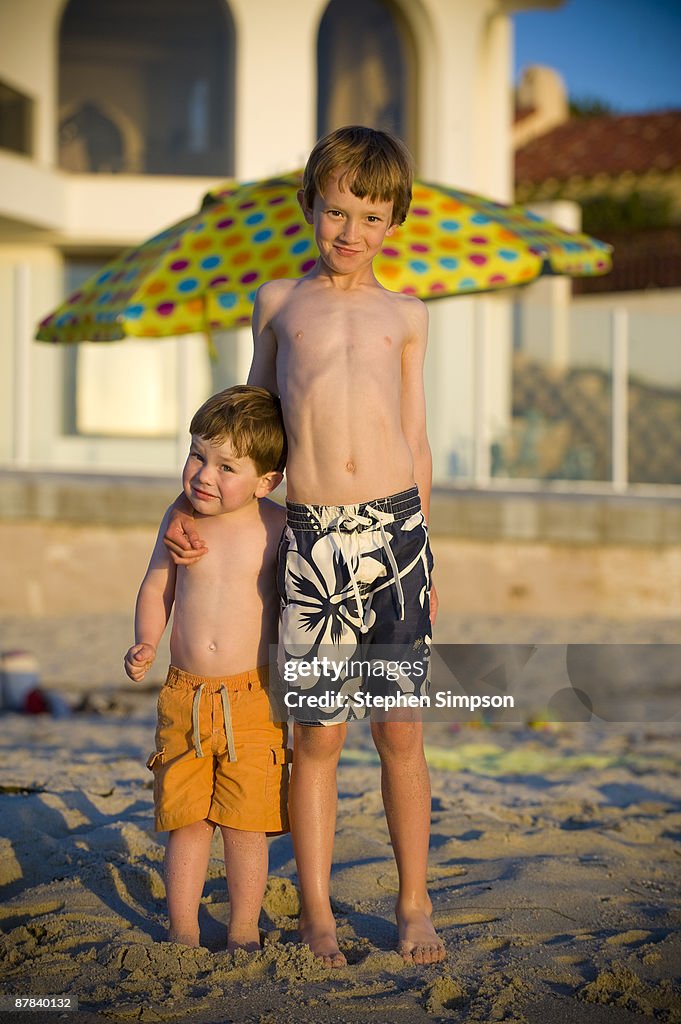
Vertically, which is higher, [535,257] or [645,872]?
[535,257]

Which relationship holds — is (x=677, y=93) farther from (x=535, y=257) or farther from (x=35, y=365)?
(x=535, y=257)

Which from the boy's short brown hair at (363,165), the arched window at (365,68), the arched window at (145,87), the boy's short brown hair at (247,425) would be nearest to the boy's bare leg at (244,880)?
the boy's short brown hair at (247,425)

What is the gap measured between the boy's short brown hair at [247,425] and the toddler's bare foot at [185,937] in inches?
45.6

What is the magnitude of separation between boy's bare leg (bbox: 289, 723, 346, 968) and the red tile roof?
2266 centimetres

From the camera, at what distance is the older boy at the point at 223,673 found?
3.17 metres

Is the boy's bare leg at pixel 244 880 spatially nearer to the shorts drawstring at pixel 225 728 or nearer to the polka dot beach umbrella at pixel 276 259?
the shorts drawstring at pixel 225 728

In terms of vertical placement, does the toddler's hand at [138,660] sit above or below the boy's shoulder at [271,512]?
below

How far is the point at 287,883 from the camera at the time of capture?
3654mm

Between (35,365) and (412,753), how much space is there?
9.14 metres

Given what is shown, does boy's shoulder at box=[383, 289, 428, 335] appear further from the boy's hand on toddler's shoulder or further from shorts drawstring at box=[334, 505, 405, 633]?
the boy's hand on toddler's shoulder

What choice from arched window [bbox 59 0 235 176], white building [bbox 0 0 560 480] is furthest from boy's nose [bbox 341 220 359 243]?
arched window [bbox 59 0 235 176]

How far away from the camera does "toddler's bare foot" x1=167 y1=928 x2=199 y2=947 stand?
3.12m

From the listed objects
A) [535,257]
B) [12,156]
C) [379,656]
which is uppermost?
[12,156]

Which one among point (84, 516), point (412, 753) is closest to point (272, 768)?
point (412, 753)
